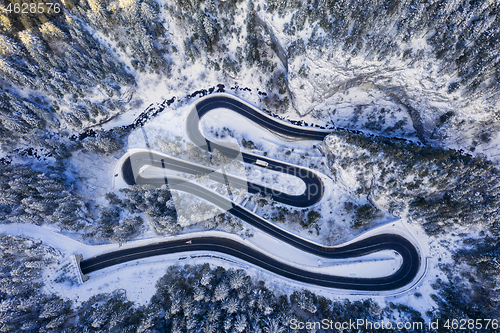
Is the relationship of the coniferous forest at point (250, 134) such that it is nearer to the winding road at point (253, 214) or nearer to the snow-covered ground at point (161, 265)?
the snow-covered ground at point (161, 265)

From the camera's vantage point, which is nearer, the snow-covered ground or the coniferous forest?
the coniferous forest

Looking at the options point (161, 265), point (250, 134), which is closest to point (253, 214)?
point (250, 134)

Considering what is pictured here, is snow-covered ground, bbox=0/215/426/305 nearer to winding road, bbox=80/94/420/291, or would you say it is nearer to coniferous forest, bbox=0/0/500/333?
coniferous forest, bbox=0/0/500/333

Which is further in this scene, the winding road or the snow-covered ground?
the winding road

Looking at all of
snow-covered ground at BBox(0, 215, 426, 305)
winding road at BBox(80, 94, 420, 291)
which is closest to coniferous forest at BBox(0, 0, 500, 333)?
snow-covered ground at BBox(0, 215, 426, 305)

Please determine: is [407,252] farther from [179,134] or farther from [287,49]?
[179,134]

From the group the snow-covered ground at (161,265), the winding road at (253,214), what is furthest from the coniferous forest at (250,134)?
the winding road at (253,214)

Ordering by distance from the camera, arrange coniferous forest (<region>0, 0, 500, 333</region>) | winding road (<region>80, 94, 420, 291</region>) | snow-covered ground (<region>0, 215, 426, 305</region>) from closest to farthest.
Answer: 1. coniferous forest (<region>0, 0, 500, 333</region>)
2. snow-covered ground (<region>0, 215, 426, 305</region>)
3. winding road (<region>80, 94, 420, 291</region>)

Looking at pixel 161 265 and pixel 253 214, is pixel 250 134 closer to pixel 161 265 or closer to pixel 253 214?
pixel 253 214

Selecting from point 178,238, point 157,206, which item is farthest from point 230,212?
point 157,206

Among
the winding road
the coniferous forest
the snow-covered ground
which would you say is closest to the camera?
the coniferous forest
